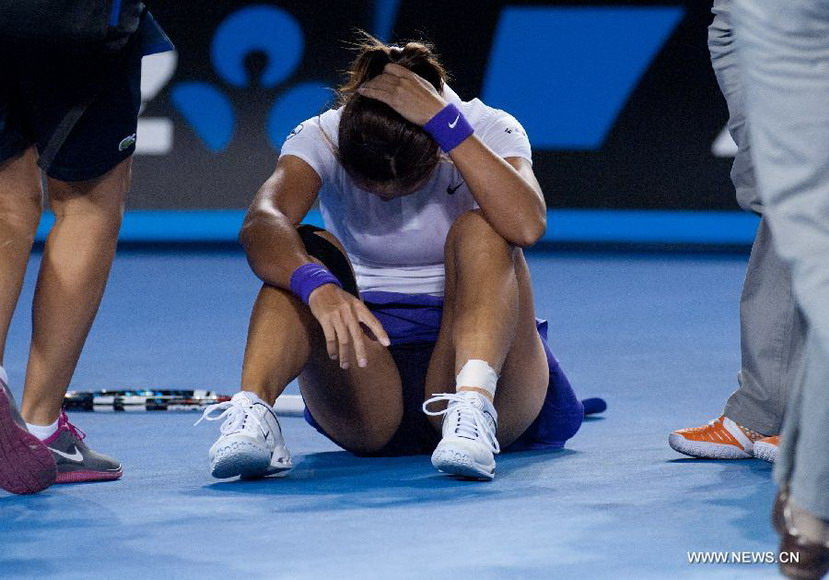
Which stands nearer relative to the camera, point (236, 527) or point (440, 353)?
point (236, 527)

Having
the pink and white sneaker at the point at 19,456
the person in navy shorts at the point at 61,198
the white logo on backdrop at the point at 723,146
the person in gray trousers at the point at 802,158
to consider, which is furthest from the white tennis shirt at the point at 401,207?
the white logo on backdrop at the point at 723,146

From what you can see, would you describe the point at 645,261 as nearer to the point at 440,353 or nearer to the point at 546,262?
the point at 546,262

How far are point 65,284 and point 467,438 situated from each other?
0.91 metres

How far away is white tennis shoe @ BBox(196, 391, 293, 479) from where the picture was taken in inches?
115

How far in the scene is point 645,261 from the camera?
26.9ft

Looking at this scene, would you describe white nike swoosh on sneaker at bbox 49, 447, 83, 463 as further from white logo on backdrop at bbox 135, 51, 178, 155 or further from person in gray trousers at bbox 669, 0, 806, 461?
white logo on backdrop at bbox 135, 51, 178, 155

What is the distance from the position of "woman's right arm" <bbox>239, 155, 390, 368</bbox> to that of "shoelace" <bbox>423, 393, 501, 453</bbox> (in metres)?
0.20

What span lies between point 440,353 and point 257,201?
558 millimetres

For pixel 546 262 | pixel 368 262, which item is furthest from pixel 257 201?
pixel 546 262

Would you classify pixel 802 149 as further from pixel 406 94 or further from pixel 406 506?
pixel 406 94

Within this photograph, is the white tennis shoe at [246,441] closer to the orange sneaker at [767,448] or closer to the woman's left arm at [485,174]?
the woman's left arm at [485,174]

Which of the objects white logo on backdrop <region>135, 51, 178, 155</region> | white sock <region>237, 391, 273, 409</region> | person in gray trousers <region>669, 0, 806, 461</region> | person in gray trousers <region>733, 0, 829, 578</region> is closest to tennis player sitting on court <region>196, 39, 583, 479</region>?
white sock <region>237, 391, 273, 409</region>

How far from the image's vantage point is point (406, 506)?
8.99 ft

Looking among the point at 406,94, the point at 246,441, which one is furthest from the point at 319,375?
the point at 406,94
